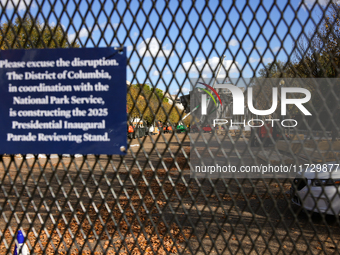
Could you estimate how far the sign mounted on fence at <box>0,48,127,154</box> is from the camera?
2518 mm

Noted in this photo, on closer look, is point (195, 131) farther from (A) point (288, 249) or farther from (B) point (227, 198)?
(B) point (227, 198)

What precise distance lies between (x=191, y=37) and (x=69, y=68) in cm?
112

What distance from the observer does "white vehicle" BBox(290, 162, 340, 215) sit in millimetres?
2486

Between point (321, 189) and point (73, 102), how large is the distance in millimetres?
3831

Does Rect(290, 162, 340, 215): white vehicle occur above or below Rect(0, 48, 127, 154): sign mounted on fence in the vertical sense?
below

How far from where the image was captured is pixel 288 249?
4.61 m

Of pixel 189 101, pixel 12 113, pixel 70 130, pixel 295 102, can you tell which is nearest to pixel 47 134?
pixel 70 130

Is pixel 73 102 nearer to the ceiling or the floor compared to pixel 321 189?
nearer to the ceiling

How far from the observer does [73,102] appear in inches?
99.3

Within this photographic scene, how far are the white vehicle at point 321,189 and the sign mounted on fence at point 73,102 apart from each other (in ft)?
5.54

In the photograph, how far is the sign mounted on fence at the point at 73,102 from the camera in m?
2.52

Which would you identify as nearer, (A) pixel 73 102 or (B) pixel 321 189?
(A) pixel 73 102

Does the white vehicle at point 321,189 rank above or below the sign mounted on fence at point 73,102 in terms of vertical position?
below

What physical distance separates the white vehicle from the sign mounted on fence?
1.69 m
